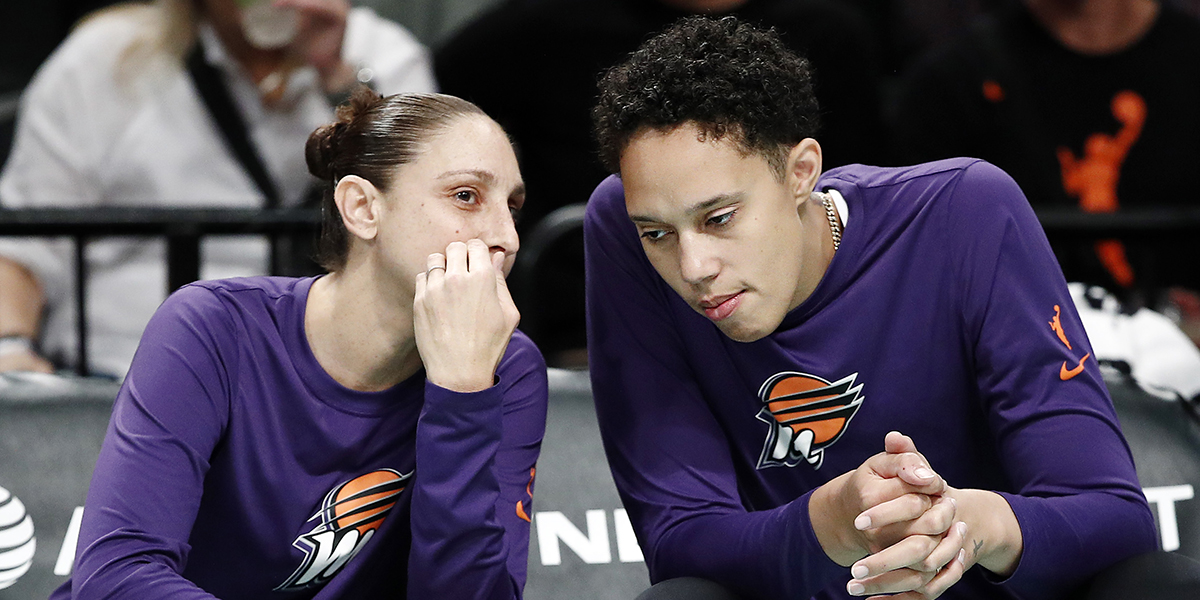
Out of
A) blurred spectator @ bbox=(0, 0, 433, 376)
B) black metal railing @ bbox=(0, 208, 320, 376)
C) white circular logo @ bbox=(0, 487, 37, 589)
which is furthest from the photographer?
blurred spectator @ bbox=(0, 0, 433, 376)

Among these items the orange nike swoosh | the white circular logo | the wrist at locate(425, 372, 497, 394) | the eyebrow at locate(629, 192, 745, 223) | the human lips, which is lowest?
the white circular logo

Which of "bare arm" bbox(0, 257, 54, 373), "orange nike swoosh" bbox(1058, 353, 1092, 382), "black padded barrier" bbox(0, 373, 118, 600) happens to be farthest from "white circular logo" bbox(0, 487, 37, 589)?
"orange nike swoosh" bbox(1058, 353, 1092, 382)

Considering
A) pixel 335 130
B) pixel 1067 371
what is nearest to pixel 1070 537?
pixel 1067 371

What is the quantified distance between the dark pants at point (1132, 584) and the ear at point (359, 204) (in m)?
0.62

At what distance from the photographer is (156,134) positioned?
9.61 feet

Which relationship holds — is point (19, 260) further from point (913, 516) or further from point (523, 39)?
point (913, 516)

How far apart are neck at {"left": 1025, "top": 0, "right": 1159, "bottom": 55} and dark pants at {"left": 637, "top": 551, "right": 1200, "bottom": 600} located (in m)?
2.03

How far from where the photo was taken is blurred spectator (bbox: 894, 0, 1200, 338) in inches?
130

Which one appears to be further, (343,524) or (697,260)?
(343,524)

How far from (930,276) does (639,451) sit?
0.47 metres

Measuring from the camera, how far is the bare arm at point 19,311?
2758mm

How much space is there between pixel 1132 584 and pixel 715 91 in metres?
0.79

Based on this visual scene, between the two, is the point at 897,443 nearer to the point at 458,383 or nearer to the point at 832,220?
the point at 832,220

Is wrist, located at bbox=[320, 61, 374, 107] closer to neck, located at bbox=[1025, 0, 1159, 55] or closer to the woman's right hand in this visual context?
the woman's right hand
